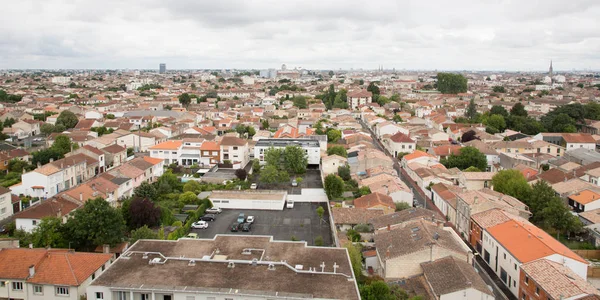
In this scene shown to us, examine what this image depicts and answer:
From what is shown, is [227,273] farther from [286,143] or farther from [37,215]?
[286,143]

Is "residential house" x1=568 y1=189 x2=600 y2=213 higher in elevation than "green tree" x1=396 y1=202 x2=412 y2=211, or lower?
higher

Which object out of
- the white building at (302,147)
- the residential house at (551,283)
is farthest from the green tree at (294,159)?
the residential house at (551,283)

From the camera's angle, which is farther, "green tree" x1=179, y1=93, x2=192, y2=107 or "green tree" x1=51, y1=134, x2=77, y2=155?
"green tree" x1=179, y1=93, x2=192, y2=107

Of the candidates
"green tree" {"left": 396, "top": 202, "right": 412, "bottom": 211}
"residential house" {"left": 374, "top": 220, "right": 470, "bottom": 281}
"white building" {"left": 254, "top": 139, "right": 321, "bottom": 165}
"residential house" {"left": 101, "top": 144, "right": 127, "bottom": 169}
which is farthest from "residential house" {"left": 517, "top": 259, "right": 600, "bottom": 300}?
"residential house" {"left": 101, "top": 144, "right": 127, "bottom": 169}

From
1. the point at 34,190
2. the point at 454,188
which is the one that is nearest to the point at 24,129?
the point at 34,190

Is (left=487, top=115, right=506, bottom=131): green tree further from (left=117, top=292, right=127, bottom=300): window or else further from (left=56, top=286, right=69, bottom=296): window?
(left=56, top=286, right=69, bottom=296): window

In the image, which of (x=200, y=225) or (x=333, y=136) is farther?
(x=333, y=136)

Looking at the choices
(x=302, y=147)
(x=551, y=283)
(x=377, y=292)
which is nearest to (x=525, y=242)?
(x=551, y=283)
